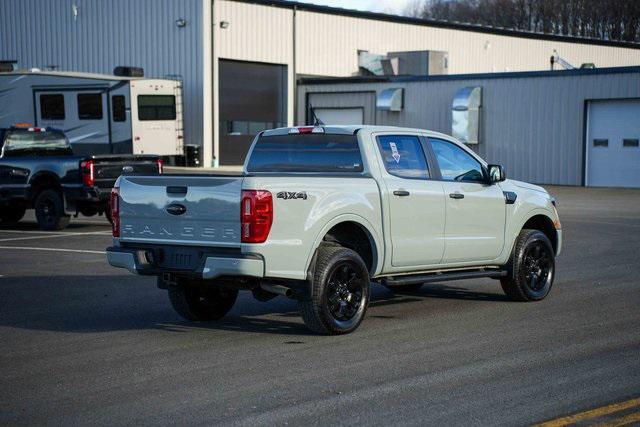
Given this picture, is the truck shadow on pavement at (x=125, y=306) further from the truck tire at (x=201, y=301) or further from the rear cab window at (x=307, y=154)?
the rear cab window at (x=307, y=154)

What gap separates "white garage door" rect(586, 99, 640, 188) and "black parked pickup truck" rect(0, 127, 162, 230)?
2050 centimetres

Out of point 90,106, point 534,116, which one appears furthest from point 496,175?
point 534,116

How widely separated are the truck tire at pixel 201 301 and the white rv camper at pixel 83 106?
25.7 meters

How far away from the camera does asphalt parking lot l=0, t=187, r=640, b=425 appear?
661 centimetres

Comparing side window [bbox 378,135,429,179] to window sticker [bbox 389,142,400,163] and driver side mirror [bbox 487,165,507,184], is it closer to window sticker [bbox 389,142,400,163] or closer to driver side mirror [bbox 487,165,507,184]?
window sticker [bbox 389,142,400,163]

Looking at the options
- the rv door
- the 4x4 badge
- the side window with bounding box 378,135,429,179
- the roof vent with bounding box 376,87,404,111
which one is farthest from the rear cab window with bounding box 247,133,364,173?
the roof vent with bounding box 376,87,404,111

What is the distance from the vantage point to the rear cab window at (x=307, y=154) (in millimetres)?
10031

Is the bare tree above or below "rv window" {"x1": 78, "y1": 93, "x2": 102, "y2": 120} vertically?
above

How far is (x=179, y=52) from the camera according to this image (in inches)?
1676

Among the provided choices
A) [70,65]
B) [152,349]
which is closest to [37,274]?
[152,349]

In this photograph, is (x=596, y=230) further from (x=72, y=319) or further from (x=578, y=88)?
(x=578, y=88)

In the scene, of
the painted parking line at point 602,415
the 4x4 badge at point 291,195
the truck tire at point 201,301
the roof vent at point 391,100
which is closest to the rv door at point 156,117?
the roof vent at point 391,100

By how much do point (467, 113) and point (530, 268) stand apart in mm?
27445

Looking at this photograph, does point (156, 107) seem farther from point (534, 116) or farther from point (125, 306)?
point (125, 306)
